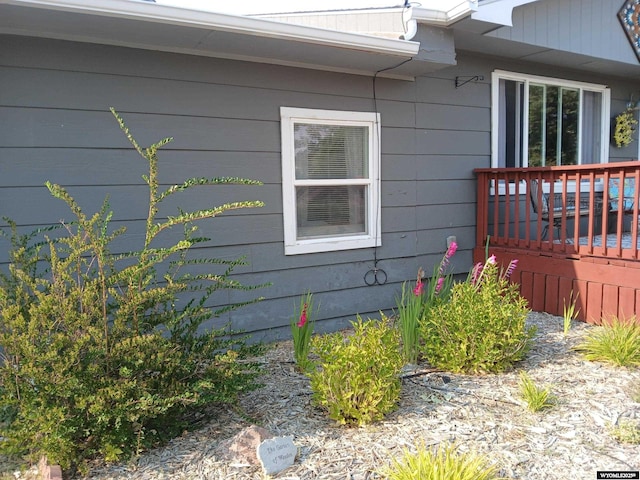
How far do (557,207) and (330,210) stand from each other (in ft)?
9.37

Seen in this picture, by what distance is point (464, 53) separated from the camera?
480 cm

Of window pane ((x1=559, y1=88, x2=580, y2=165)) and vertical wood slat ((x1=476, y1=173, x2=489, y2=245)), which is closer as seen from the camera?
vertical wood slat ((x1=476, y1=173, x2=489, y2=245))

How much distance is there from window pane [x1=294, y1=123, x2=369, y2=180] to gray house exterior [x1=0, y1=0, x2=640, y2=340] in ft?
0.23

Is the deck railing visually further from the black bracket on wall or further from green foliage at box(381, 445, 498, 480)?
green foliage at box(381, 445, 498, 480)

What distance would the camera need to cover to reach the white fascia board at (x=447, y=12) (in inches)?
152

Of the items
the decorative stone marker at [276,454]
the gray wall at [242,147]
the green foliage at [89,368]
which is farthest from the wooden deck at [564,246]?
the green foliage at [89,368]

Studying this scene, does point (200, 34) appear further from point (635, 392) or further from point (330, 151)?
point (635, 392)

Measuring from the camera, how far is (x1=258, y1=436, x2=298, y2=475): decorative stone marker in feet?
6.60

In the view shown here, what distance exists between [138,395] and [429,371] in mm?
1814

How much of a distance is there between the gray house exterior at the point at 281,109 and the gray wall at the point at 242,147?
0.03 ft

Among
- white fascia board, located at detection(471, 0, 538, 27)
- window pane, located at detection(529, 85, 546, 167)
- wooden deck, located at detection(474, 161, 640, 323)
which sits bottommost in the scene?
wooden deck, located at detection(474, 161, 640, 323)

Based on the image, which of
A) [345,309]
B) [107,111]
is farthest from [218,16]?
[345,309]

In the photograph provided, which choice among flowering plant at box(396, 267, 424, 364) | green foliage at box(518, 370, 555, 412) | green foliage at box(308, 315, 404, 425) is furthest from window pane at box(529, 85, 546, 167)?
green foliage at box(308, 315, 404, 425)

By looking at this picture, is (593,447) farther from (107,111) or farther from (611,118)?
(611,118)
